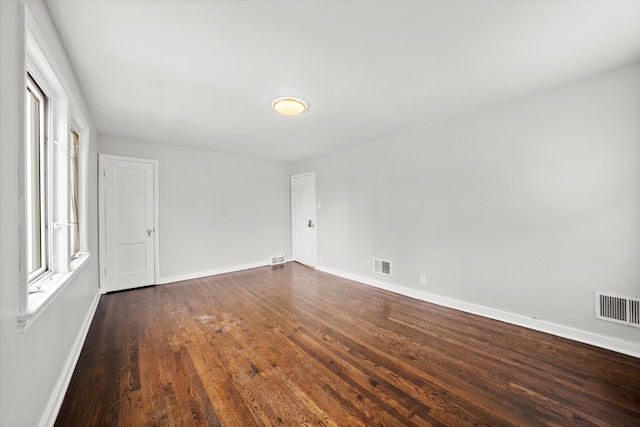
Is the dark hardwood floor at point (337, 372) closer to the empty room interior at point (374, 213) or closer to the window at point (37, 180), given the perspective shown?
the empty room interior at point (374, 213)

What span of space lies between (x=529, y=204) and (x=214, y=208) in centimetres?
504

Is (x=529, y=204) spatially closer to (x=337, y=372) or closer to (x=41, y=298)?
(x=337, y=372)

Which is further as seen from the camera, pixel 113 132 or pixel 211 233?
pixel 211 233

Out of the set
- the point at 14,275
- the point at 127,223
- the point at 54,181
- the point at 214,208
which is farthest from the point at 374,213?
the point at 127,223

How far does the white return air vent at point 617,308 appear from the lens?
2.16 meters

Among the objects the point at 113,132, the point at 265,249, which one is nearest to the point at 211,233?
the point at 265,249

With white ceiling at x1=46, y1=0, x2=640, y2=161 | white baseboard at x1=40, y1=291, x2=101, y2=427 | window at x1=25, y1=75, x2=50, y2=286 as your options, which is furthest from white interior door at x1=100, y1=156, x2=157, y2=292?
window at x1=25, y1=75, x2=50, y2=286

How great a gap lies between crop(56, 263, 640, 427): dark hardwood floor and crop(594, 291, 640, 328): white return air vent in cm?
31

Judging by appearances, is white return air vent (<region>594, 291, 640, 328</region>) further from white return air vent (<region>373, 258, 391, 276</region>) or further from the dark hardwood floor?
white return air vent (<region>373, 258, 391, 276</region>)

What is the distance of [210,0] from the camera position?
4.83 ft

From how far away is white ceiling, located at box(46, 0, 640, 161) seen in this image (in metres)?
1.57

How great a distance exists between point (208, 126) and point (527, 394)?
440cm

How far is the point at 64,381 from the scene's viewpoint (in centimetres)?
182

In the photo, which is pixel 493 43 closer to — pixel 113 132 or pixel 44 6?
pixel 44 6
